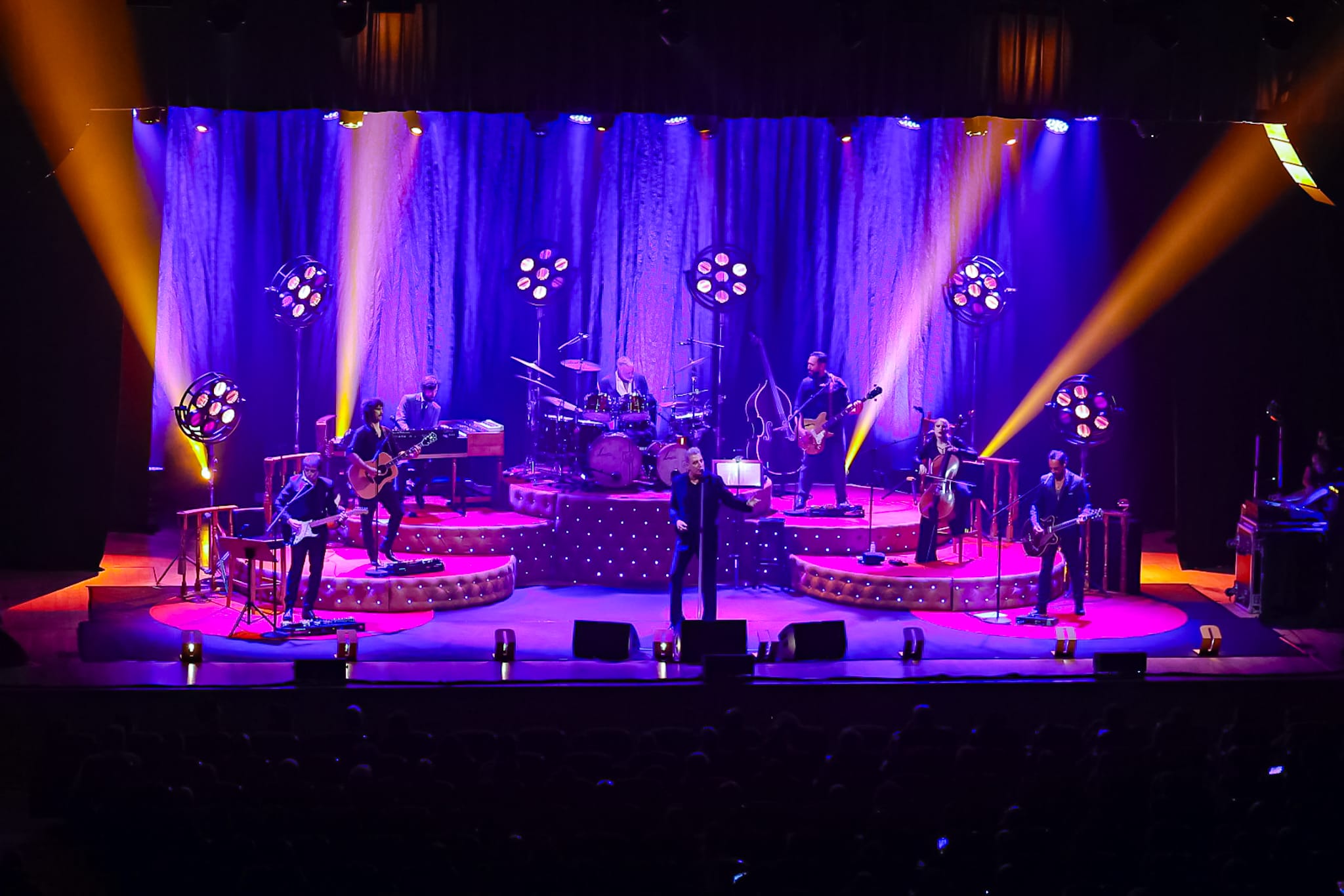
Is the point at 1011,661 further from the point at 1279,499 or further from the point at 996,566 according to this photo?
the point at 1279,499

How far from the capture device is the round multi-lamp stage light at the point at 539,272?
1556cm

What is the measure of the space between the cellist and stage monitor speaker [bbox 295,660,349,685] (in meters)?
6.00

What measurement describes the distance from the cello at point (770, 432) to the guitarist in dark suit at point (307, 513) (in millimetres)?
6065

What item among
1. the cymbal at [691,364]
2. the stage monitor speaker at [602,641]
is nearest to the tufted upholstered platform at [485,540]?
the cymbal at [691,364]

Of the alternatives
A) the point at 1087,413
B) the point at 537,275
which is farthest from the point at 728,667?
the point at 537,275

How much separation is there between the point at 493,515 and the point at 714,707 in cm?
556

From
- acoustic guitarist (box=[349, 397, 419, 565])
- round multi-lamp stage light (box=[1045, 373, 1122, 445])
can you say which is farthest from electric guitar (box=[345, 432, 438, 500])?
round multi-lamp stage light (box=[1045, 373, 1122, 445])

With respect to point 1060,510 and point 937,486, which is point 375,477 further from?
point 1060,510

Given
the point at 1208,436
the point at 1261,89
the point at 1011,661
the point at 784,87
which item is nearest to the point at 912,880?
the point at 1011,661

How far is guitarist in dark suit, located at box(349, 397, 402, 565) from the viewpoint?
12.3 metres

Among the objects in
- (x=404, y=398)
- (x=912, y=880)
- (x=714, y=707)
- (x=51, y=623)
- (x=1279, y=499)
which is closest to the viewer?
(x=912, y=880)

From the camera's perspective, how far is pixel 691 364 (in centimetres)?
1581

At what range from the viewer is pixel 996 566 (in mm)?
12719

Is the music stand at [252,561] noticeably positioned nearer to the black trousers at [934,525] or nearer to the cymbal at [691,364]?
the cymbal at [691,364]
